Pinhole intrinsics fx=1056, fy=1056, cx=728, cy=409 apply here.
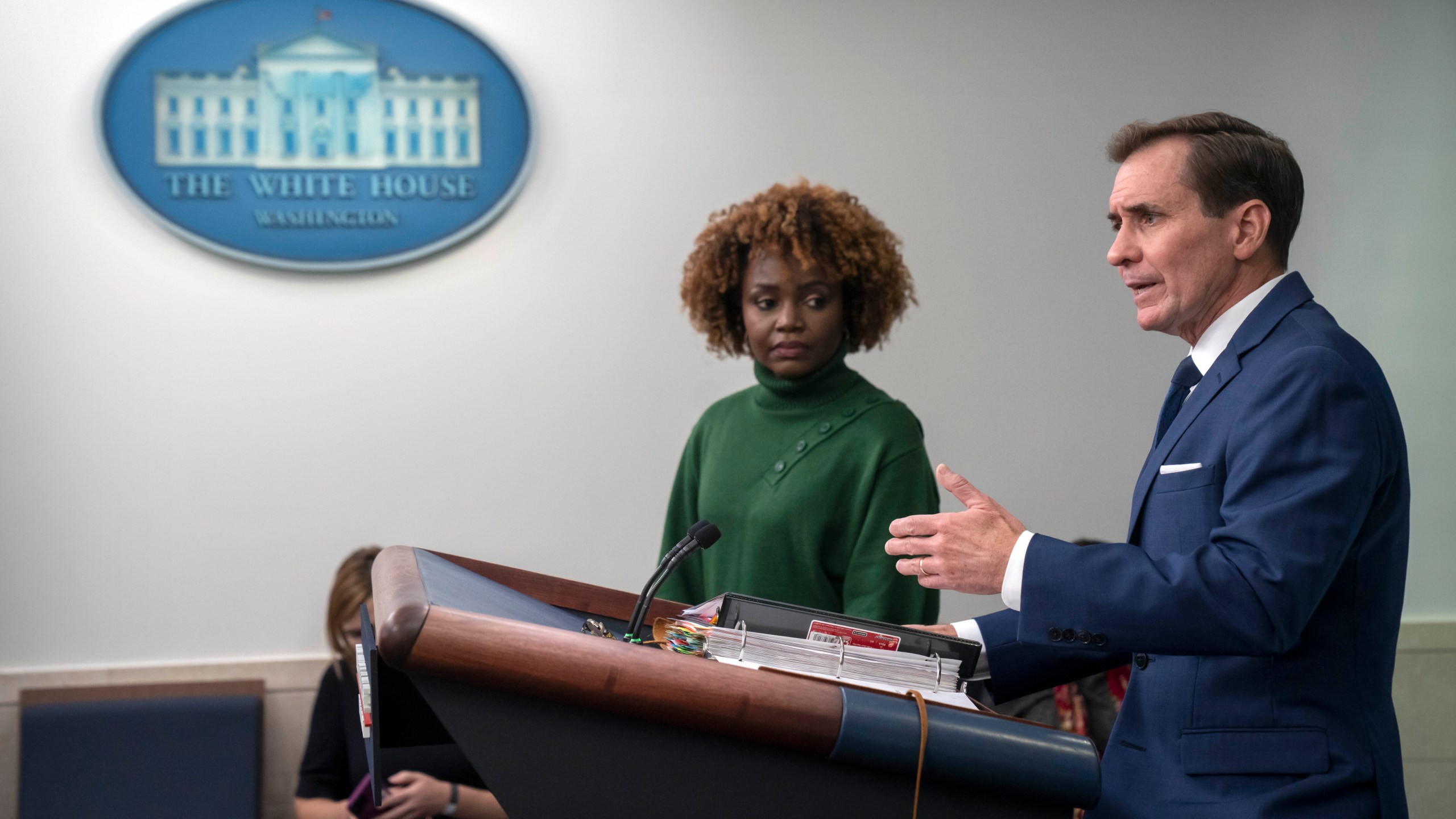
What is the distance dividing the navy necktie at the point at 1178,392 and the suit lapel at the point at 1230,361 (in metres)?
0.07

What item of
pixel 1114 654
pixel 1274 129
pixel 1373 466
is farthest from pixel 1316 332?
pixel 1274 129

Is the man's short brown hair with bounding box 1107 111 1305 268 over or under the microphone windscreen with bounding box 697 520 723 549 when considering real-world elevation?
over

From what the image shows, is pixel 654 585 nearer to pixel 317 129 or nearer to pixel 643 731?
pixel 643 731

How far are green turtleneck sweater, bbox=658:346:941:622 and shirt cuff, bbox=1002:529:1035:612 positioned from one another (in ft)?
2.58

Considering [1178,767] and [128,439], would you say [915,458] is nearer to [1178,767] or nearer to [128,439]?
[1178,767]

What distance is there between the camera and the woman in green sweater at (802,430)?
6.07ft

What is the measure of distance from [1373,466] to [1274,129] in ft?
8.54

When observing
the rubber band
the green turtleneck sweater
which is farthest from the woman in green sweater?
the rubber band

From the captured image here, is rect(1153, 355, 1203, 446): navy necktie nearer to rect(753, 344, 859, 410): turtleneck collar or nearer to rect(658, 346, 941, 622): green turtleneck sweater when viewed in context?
rect(658, 346, 941, 622): green turtleneck sweater

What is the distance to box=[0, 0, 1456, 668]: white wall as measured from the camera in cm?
277

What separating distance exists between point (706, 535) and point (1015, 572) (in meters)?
0.40

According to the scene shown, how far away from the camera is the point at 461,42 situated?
9.45 feet

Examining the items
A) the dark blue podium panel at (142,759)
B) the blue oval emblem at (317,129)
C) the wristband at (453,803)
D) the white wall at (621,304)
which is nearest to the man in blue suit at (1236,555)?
the wristband at (453,803)

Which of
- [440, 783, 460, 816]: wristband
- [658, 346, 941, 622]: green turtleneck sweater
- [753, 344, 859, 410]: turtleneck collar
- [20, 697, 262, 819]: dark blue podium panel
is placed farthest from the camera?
[20, 697, 262, 819]: dark blue podium panel
